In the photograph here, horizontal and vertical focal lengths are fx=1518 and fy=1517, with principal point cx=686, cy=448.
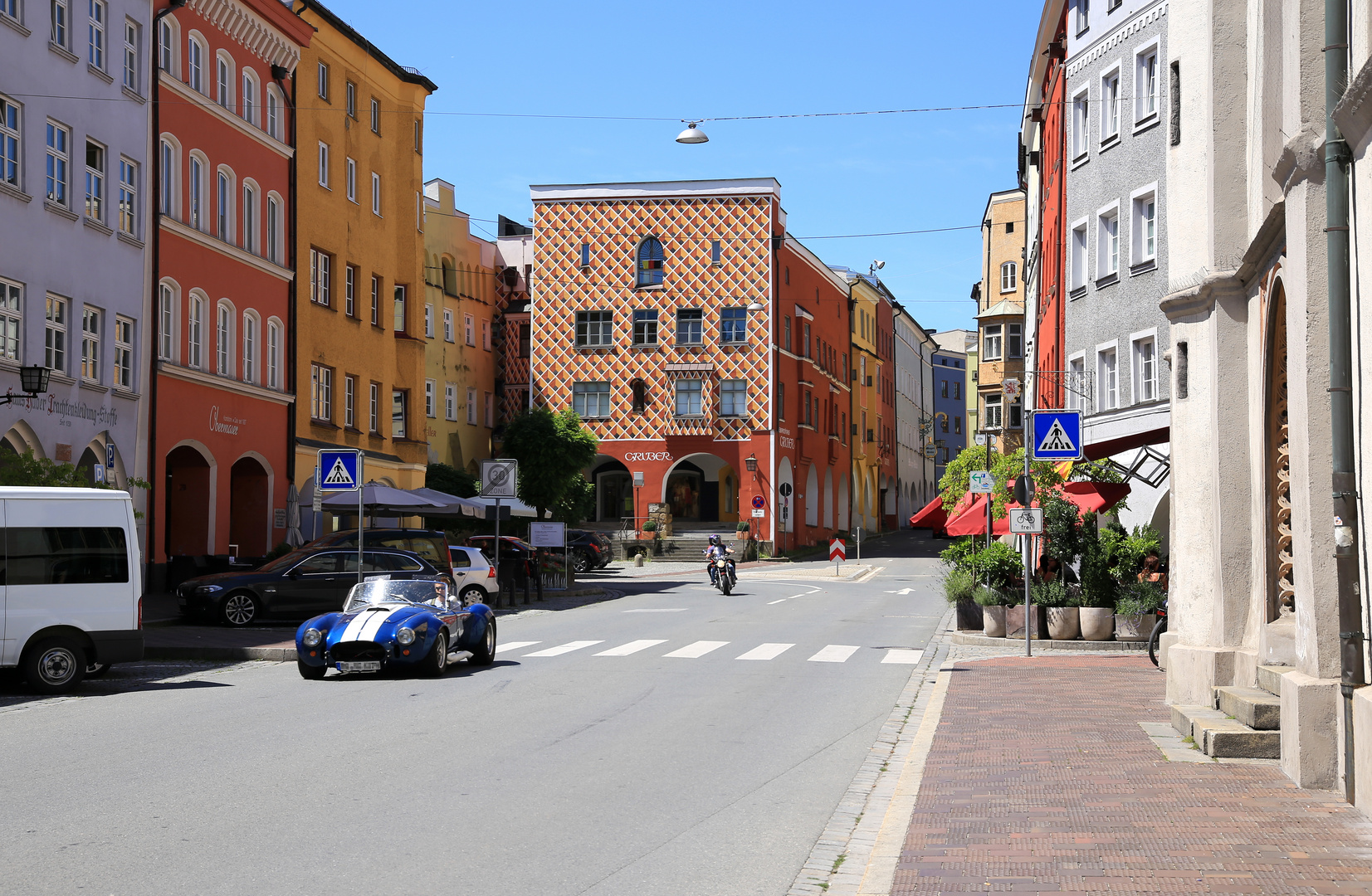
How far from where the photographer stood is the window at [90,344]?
30.1 m

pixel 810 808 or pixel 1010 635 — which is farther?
pixel 1010 635

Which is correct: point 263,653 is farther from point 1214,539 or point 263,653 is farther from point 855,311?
point 855,311

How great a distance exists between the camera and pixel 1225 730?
36.2 ft

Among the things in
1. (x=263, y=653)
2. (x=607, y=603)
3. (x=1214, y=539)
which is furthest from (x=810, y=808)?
(x=607, y=603)

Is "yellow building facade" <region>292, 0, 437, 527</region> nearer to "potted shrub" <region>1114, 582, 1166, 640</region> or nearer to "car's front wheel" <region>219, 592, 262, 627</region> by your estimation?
"car's front wheel" <region>219, 592, 262, 627</region>

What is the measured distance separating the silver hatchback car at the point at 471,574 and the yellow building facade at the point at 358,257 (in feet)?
31.2

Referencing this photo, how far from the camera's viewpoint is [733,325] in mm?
69750

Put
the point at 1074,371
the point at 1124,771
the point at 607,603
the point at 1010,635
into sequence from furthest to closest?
Answer: 1. the point at 1074,371
2. the point at 607,603
3. the point at 1010,635
4. the point at 1124,771

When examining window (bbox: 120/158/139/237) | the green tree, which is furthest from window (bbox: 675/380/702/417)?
window (bbox: 120/158/139/237)

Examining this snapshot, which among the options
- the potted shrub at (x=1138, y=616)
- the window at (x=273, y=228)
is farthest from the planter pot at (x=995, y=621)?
the window at (x=273, y=228)

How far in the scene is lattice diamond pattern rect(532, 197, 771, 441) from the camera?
69500mm

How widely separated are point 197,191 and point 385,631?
2092 cm

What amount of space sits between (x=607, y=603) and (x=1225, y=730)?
25086 mm

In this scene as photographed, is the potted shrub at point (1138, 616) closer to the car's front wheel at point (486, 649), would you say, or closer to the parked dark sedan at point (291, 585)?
the car's front wheel at point (486, 649)
